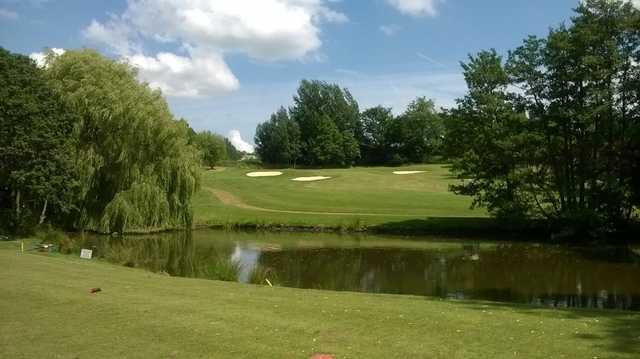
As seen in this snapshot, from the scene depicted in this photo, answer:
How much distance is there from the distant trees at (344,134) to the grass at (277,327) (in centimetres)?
8793

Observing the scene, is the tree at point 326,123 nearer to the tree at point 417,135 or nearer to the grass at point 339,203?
the tree at point 417,135

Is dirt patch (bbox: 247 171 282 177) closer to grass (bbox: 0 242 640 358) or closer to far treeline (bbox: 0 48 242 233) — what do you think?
far treeline (bbox: 0 48 242 233)

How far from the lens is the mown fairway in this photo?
40638 mm

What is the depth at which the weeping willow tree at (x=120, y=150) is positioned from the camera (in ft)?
113

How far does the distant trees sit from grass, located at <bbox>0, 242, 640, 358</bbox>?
8793 centimetres

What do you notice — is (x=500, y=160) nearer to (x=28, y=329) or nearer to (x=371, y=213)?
(x=371, y=213)

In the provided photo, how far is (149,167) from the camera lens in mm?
36406

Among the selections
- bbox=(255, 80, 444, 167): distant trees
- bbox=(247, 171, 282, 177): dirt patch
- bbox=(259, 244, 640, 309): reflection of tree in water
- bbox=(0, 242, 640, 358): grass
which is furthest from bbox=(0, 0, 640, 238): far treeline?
bbox=(255, 80, 444, 167): distant trees

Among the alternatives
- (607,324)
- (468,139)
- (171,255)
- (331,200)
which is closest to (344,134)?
(331,200)

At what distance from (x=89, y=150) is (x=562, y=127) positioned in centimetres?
2761

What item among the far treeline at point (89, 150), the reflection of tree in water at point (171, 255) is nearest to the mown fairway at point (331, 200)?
the far treeline at point (89, 150)

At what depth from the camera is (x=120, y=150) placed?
35.9 m

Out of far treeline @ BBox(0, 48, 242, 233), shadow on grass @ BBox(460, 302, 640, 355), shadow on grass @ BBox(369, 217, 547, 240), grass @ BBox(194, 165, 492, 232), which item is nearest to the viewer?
shadow on grass @ BBox(460, 302, 640, 355)

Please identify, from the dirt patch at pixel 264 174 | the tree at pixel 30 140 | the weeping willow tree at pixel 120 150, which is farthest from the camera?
the dirt patch at pixel 264 174
